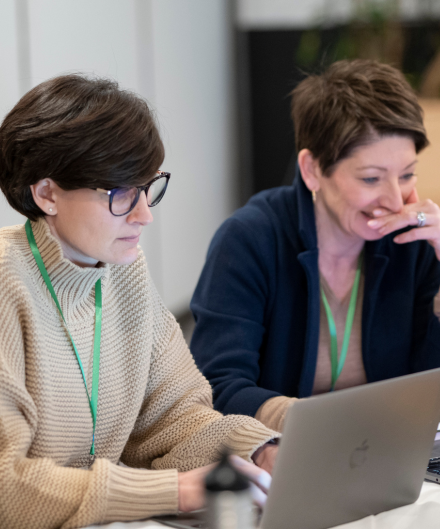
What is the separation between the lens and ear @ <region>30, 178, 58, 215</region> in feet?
3.96

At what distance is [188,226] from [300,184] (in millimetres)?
2283

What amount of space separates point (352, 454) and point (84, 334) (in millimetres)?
565

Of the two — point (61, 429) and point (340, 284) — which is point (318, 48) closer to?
point (340, 284)

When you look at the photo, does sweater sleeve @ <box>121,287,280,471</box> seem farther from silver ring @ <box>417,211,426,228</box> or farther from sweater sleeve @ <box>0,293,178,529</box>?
silver ring @ <box>417,211,426,228</box>

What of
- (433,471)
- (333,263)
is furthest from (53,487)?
(333,263)

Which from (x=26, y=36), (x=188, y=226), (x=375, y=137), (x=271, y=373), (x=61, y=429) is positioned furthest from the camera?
(x=188, y=226)

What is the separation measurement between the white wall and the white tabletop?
49.0 inches

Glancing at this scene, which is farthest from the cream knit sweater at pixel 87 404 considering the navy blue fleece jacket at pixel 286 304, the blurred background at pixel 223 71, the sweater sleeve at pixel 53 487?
the blurred background at pixel 223 71

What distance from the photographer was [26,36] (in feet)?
7.61

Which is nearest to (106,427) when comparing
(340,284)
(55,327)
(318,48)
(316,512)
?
(55,327)

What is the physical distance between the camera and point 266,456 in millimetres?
1253

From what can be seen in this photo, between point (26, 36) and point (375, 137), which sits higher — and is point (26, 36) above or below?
above

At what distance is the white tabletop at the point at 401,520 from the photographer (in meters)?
1.02

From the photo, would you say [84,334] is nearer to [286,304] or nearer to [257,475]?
[257,475]
